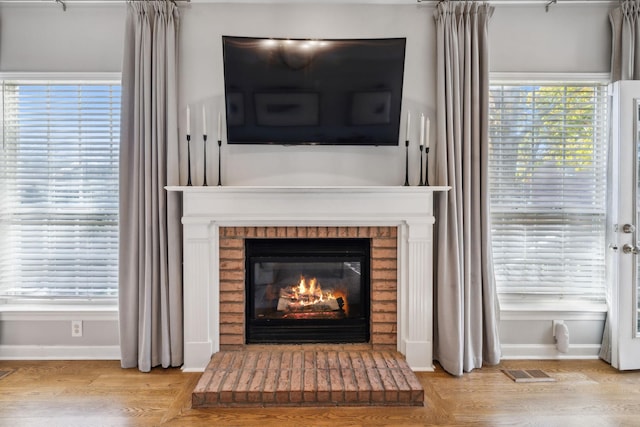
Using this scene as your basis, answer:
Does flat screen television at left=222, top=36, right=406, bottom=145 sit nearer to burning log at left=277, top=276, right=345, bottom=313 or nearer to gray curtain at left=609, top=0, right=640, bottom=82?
burning log at left=277, top=276, right=345, bottom=313

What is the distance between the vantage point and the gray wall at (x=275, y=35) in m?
2.91

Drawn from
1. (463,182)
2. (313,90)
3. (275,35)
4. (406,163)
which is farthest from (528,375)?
(275,35)

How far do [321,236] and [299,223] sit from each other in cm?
19

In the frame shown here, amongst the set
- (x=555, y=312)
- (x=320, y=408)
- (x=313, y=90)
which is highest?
(x=313, y=90)

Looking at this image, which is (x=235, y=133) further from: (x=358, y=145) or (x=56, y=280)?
(x=56, y=280)

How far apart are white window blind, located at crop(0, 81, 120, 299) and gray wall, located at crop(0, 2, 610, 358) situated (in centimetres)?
20

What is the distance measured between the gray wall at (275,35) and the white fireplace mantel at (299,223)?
229 millimetres

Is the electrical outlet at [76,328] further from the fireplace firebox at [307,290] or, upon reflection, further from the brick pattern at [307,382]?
the fireplace firebox at [307,290]

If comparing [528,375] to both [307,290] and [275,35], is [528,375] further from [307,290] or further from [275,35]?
[275,35]

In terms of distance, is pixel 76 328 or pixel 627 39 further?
pixel 76 328

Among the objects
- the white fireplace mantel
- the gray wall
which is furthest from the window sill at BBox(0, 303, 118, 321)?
the white fireplace mantel

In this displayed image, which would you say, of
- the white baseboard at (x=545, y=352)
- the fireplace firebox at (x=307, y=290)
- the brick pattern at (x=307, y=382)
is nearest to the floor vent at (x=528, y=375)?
the white baseboard at (x=545, y=352)

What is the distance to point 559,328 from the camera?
2.98m

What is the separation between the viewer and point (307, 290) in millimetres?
3025
